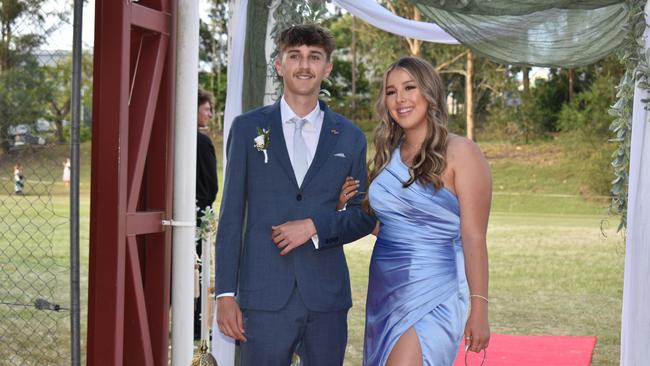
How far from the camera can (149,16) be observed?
4254 mm

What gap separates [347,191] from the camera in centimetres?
322

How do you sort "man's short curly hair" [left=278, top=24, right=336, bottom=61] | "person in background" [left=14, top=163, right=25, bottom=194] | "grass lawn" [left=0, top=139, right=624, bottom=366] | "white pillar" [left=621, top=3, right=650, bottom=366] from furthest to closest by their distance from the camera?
"person in background" [left=14, top=163, right=25, bottom=194]
"grass lawn" [left=0, top=139, right=624, bottom=366]
"white pillar" [left=621, top=3, right=650, bottom=366]
"man's short curly hair" [left=278, top=24, right=336, bottom=61]

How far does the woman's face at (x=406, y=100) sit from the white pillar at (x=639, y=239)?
4.53 ft

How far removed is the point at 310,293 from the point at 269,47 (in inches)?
80.7

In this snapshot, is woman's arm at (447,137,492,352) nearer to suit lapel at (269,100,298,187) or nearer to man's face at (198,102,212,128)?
suit lapel at (269,100,298,187)

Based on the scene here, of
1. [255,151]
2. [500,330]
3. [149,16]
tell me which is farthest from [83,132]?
[255,151]

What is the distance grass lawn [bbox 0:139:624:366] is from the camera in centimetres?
816

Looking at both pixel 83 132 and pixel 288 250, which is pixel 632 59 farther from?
pixel 83 132

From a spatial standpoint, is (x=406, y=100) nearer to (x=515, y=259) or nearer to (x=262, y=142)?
(x=262, y=142)

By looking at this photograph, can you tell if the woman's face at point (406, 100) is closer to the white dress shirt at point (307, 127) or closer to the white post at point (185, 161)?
the white dress shirt at point (307, 127)

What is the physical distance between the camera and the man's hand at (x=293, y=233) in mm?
3119

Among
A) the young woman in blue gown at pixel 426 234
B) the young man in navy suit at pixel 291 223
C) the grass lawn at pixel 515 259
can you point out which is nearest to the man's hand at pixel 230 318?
the young man in navy suit at pixel 291 223

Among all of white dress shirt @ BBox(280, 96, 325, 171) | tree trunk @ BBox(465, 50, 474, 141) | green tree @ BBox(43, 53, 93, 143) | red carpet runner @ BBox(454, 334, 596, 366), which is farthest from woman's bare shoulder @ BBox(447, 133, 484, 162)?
tree trunk @ BBox(465, 50, 474, 141)

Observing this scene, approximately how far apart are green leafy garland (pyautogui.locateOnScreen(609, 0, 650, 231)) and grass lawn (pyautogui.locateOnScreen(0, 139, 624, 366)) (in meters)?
0.37
